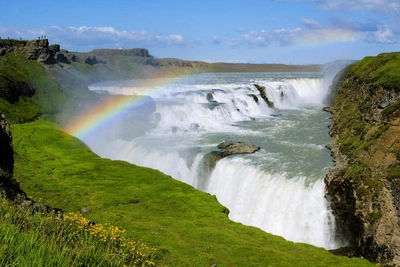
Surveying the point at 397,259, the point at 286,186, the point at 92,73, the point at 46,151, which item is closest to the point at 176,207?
the point at 286,186

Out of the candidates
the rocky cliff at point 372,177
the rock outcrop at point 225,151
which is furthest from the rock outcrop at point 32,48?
the rocky cliff at point 372,177

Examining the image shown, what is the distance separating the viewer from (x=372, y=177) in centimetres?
2744

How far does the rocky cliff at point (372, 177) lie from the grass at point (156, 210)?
6.99 metres

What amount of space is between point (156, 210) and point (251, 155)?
54.2 ft

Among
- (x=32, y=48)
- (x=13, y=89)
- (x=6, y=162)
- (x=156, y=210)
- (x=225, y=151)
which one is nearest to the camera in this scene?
(x=6, y=162)

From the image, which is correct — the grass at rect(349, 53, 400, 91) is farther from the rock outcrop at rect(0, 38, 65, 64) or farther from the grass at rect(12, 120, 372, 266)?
the rock outcrop at rect(0, 38, 65, 64)

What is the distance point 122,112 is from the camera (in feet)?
176

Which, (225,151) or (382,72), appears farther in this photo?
(382,72)

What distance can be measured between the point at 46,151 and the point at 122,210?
16985mm

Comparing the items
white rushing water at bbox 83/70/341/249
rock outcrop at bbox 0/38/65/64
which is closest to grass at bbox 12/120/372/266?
white rushing water at bbox 83/70/341/249

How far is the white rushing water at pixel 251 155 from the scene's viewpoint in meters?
28.8

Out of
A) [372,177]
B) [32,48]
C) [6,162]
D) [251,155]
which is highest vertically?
[32,48]

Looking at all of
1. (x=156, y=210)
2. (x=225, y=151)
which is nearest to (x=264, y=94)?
(x=225, y=151)

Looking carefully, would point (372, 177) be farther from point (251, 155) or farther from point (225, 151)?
point (225, 151)
